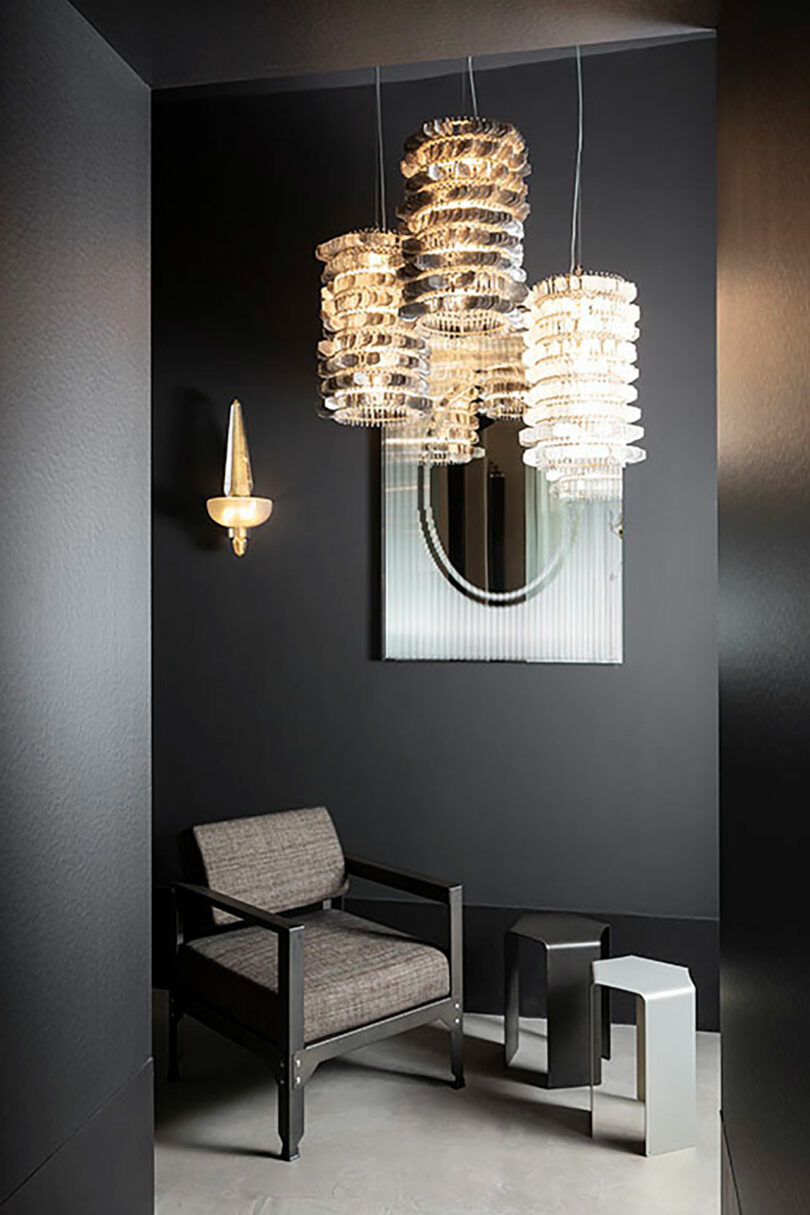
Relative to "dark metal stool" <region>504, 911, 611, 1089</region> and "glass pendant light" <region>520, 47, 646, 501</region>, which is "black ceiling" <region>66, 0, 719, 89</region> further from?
"dark metal stool" <region>504, 911, 611, 1089</region>

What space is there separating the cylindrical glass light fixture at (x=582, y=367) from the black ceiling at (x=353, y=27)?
111 centimetres

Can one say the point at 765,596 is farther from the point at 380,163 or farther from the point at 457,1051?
the point at 380,163

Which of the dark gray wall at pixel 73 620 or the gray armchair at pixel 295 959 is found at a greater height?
the dark gray wall at pixel 73 620

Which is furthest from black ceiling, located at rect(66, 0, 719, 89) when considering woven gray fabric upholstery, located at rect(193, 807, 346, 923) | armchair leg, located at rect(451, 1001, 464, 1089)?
armchair leg, located at rect(451, 1001, 464, 1089)

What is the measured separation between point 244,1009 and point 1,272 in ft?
7.69

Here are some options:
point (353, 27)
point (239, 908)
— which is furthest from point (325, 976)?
point (353, 27)

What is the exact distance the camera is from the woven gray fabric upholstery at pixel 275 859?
374 cm

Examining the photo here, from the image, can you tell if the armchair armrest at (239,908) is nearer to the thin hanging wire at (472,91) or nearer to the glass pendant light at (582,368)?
the glass pendant light at (582,368)

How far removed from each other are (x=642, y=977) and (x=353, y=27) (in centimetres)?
262

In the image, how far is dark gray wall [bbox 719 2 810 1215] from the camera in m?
1.15

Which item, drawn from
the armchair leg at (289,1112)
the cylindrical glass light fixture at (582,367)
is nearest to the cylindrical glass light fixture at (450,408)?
the cylindrical glass light fixture at (582,367)

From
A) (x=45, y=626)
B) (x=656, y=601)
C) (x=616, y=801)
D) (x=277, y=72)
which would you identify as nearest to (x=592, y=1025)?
(x=616, y=801)

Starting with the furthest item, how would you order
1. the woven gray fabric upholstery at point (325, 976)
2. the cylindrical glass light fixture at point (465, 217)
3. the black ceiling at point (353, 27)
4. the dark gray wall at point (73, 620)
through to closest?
the woven gray fabric upholstery at point (325, 976)
the cylindrical glass light fixture at point (465, 217)
the black ceiling at point (353, 27)
the dark gray wall at point (73, 620)

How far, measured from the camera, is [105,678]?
77.9 inches
